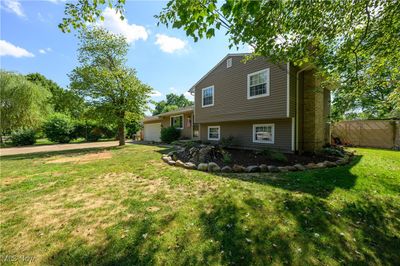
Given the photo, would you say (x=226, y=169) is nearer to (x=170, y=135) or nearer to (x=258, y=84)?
(x=258, y=84)

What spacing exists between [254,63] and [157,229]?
962 cm

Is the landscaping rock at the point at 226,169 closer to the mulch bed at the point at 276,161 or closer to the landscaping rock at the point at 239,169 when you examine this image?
the landscaping rock at the point at 239,169

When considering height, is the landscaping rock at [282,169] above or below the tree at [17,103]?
below

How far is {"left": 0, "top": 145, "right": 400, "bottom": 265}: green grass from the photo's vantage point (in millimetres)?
2486

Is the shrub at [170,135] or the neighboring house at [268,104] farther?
the shrub at [170,135]

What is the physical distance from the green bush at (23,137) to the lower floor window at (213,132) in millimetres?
19716

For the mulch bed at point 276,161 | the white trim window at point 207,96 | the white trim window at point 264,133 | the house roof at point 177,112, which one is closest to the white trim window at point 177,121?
the house roof at point 177,112

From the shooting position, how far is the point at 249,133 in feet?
37.3

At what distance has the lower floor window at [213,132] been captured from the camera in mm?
13847

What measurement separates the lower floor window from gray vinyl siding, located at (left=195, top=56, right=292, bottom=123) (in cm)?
97

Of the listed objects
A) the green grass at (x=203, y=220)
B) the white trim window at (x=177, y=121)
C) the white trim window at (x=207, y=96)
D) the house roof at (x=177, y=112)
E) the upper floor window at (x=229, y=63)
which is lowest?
the green grass at (x=203, y=220)

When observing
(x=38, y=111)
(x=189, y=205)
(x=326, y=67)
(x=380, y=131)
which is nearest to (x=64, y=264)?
(x=189, y=205)

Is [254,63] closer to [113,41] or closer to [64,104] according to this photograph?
[113,41]

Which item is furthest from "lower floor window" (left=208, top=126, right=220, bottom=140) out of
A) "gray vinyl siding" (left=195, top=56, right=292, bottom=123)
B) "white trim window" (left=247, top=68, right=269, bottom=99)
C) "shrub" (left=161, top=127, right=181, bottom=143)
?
"shrub" (left=161, top=127, right=181, bottom=143)
